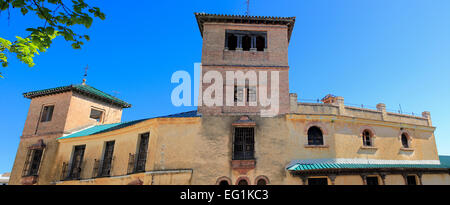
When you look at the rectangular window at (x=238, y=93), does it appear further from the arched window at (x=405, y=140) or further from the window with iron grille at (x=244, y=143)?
the arched window at (x=405, y=140)

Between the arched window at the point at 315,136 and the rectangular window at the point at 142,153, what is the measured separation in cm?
1002

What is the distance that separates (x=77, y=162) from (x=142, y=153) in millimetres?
6756

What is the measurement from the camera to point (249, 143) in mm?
16297

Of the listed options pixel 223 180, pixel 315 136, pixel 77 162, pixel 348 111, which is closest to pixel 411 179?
pixel 348 111

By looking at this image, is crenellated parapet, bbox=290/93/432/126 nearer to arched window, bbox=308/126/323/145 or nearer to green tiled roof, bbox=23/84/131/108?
arched window, bbox=308/126/323/145

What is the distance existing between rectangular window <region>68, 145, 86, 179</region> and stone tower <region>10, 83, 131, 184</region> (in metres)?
1.64

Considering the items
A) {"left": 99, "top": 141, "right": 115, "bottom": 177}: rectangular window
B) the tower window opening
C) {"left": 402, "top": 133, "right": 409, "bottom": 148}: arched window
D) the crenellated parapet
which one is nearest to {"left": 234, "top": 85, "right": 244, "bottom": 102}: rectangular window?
the crenellated parapet

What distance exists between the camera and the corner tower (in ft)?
56.9

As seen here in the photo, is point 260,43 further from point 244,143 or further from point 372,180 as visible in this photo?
point 372,180

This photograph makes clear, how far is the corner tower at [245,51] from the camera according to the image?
17.3 m

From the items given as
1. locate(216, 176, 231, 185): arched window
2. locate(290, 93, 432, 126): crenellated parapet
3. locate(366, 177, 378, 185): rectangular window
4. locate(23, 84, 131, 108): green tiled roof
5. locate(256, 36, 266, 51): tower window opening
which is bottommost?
locate(216, 176, 231, 185): arched window

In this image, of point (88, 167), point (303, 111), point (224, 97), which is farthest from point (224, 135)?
point (88, 167)

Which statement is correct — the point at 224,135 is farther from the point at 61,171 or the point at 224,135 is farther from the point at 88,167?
the point at 61,171
